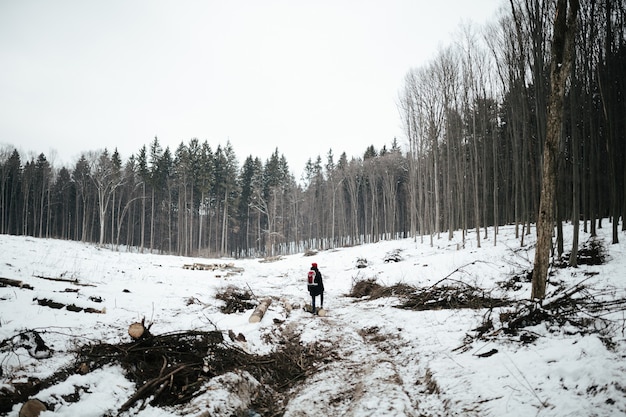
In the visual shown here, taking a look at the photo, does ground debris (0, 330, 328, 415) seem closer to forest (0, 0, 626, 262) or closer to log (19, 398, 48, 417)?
→ log (19, 398, 48, 417)

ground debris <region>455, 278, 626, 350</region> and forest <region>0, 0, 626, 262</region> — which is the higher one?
forest <region>0, 0, 626, 262</region>

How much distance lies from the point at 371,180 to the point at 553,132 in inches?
1517

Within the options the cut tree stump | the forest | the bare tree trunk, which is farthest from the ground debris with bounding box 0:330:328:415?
the forest

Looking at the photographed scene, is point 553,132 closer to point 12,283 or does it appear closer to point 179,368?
point 179,368

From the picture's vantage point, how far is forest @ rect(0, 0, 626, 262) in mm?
14938

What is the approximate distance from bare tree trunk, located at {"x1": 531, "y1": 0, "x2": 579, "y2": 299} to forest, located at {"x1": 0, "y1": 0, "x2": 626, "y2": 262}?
21.3 feet

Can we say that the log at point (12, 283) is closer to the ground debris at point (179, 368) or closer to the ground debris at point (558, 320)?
the ground debris at point (179, 368)

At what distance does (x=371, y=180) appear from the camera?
4409 centimetres

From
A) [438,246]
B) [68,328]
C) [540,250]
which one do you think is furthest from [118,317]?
[438,246]

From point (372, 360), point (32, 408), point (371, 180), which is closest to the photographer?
point (32, 408)

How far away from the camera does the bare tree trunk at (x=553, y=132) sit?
5.77 meters

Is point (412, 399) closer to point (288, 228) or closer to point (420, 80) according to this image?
point (420, 80)

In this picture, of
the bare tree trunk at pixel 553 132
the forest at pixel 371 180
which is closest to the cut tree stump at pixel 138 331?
the bare tree trunk at pixel 553 132

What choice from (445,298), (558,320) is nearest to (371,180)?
(445,298)
